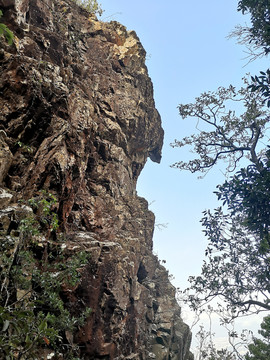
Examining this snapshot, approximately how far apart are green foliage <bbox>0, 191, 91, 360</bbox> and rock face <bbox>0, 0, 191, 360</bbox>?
726 millimetres

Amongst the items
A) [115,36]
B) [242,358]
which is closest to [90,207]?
[115,36]

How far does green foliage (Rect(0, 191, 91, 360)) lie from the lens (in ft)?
20.1

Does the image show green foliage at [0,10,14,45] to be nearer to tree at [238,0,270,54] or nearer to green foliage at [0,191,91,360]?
green foliage at [0,191,91,360]

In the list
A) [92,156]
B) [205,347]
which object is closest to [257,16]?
[92,156]

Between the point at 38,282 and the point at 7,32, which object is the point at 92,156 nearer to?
the point at 38,282

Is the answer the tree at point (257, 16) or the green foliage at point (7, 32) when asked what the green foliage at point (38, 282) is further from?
the tree at point (257, 16)

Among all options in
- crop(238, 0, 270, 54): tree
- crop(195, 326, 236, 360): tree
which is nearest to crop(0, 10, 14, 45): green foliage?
crop(238, 0, 270, 54): tree

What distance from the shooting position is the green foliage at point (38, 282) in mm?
6117

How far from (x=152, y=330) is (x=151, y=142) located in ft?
56.2

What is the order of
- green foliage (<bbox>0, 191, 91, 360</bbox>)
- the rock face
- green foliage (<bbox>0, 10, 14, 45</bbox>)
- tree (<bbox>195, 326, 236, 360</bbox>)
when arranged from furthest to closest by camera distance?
tree (<bbox>195, 326, 236, 360</bbox>), the rock face, green foliage (<bbox>0, 191, 91, 360</bbox>), green foliage (<bbox>0, 10, 14, 45</bbox>)

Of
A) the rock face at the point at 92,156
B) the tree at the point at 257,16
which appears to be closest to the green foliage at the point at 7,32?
the rock face at the point at 92,156

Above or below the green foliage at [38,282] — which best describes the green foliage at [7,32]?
above

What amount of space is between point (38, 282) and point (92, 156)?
9.63 m

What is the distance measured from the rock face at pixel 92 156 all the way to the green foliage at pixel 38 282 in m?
0.73
